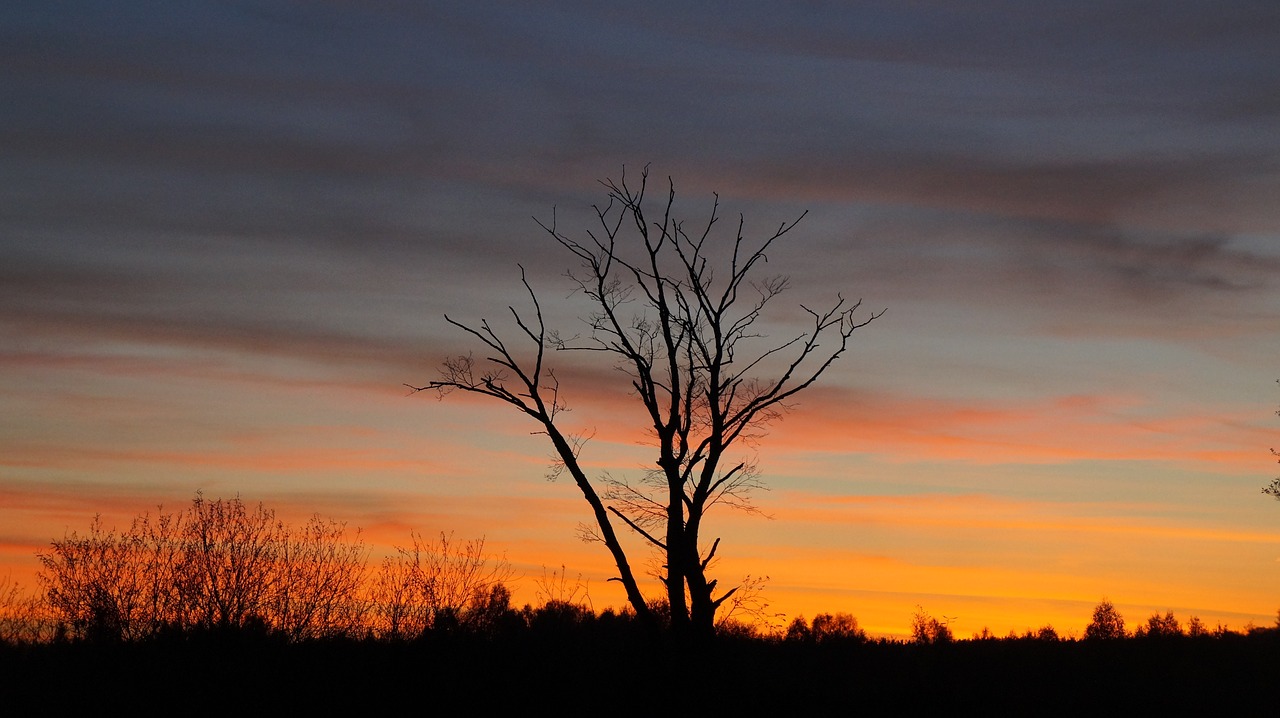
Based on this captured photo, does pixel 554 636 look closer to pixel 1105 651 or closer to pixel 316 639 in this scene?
pixel 316 639

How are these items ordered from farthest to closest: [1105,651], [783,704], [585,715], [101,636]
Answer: [1105,651], [101,636], [783,704], [585,715]

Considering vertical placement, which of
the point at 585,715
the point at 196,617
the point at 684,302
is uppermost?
the point at 684,302

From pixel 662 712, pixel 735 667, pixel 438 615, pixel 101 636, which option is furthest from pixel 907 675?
pixel 101 636

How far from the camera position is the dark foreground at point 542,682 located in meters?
17.8

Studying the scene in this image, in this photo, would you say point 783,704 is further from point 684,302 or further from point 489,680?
point 684,302

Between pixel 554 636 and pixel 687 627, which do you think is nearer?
pixel 554 636

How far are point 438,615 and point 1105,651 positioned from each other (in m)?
15.1

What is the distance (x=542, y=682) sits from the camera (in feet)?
62.6

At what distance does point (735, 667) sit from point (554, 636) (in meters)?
3.80

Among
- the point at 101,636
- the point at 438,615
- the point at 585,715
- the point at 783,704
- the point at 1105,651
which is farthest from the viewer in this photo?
the point at 1105,651

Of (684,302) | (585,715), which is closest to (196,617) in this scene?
(585,715)

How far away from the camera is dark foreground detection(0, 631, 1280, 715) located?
1781 cm

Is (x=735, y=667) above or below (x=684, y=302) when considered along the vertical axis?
below

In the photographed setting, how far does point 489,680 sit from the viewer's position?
62.0 feet
